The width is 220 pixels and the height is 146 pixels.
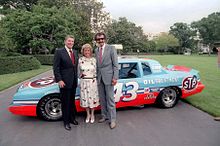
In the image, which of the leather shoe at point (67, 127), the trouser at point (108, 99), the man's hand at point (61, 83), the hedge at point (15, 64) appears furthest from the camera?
the hedge at point (15, 64)

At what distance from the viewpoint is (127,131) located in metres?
4.39

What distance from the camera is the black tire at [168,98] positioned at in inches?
232

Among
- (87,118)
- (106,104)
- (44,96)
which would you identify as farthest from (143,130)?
(44,96)

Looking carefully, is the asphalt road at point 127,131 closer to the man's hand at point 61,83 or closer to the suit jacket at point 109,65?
the man's hand at point 61,83

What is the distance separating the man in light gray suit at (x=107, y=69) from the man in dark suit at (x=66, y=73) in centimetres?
52

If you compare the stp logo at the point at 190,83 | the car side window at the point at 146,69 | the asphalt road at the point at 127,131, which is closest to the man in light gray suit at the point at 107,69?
the asphalt road at the point at 127,131

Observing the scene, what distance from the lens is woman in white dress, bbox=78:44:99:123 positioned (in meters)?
4.70

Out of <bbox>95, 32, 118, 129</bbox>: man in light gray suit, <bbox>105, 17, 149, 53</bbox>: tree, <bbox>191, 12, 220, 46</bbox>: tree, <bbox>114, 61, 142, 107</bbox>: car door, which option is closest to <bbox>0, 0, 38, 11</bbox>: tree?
<bbox>105, 17, 149, 53</bbox>: tree

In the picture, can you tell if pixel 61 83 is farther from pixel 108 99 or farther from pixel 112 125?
pixel 112 125

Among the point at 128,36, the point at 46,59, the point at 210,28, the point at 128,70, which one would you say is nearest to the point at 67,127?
the point at 128,70

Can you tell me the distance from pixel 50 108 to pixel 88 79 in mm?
1200

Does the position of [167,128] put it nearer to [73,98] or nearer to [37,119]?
[73,98]

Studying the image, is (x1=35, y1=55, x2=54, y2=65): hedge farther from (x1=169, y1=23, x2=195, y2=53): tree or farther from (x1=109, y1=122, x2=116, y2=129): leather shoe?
(x1=169, y1=23, x2=195, y2=53): tree

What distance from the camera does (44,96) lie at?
499 centimetres
